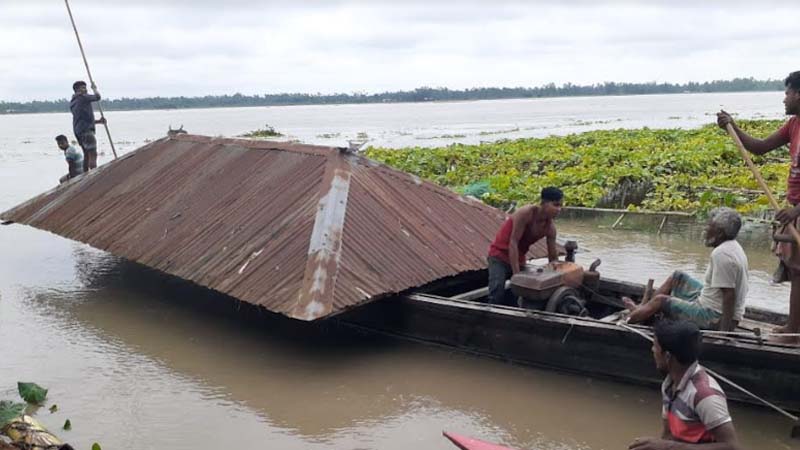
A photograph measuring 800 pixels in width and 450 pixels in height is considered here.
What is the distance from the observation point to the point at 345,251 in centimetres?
734

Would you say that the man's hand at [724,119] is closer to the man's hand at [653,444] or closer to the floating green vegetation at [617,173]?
the man's hand at [653,444]

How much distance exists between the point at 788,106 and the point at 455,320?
3.35 meters

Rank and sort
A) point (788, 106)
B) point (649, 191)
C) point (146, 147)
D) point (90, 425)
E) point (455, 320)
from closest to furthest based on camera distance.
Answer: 1. point (788, 106)
2. point (90, 425)
3. point (455, 320)
4. point (146, 147)
5. point (649, 191)

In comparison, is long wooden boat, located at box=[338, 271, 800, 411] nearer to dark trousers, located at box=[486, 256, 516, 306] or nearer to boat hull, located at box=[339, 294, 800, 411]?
boat hull, located at box=[339, 294, 800, 411]

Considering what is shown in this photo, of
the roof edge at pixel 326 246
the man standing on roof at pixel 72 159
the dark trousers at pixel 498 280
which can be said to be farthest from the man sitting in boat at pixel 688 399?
the man standing on roof at pixel 72 159

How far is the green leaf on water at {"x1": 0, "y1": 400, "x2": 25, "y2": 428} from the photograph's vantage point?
5.36 metres

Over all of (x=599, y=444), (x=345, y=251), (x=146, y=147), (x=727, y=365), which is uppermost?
(x=146, y=147)

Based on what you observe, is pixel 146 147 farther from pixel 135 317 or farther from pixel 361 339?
pixel 361 339

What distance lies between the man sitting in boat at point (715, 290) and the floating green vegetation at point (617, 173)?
7788 millimetres

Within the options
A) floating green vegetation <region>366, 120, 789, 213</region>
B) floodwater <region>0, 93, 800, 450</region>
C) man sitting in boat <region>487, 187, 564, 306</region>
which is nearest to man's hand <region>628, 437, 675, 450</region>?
floodwater <region>0, 93, 800, 450</region>

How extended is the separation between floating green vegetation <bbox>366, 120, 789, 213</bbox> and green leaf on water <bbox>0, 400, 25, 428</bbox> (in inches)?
436

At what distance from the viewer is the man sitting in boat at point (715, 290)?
17.9ft

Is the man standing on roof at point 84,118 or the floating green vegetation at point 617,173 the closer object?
the man standing on roof at point 84,118

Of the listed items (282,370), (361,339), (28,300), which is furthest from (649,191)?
(28,300)
